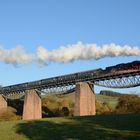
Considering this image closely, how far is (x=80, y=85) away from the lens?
230ft

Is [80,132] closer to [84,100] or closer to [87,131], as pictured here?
[87,131]

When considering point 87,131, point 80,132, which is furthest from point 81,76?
point 80,132

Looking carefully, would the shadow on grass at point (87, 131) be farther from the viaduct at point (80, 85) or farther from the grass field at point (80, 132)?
the viaduct at point (80, 85)

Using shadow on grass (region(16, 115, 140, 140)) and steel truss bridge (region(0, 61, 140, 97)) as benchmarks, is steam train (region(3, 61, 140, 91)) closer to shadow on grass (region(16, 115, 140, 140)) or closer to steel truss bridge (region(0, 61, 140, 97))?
steel truss bridge (region(0, 61, 140, 97))

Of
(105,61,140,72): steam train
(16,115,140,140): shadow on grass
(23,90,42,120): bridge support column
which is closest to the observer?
(16,115,140,140): shadow on grass

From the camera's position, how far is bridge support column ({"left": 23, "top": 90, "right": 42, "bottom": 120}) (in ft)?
269

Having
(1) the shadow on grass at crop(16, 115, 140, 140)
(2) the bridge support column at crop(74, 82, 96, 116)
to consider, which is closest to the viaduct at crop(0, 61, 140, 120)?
(2) the bridge support column at crop(74, 82, 96, 116)

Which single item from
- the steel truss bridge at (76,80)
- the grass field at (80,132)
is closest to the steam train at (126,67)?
the steel truss bridge at (76,80)

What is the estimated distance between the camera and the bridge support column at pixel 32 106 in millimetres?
81938

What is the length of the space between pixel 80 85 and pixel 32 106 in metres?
16.4

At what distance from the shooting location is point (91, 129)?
21.9m

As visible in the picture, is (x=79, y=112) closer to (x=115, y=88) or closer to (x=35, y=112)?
(x=115, y=88)

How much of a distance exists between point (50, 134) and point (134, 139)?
515 cm

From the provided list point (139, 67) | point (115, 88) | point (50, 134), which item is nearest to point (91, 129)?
point (50, 134)
